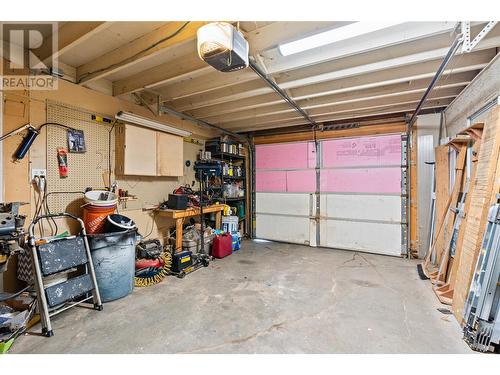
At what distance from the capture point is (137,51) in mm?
2244

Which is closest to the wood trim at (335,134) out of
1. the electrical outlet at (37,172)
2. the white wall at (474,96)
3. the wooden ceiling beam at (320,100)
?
the white wall at (474,96)

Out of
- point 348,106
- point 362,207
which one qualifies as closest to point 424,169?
point 362,207

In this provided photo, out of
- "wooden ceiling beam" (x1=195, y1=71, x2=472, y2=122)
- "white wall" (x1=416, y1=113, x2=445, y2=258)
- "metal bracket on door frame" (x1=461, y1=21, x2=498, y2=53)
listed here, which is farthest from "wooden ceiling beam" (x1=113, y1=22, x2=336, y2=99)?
"white wall" (x1=416, y1=113, x2=445, y2=258)

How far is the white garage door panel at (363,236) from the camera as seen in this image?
4312 millimetres

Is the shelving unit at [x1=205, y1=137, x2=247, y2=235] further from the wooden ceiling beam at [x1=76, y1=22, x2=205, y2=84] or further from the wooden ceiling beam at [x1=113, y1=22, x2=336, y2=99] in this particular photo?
the wooden ceiling beam at [x1=76, y1=22, x2=205, y2=84]

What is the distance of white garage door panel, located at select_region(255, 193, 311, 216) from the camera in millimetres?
5123

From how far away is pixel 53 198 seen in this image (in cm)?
263

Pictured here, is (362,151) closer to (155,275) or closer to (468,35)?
(468,35)

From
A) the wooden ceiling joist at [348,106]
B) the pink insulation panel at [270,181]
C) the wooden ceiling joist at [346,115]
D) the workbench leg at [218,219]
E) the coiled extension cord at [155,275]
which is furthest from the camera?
the pink insulation panel at [270,181]

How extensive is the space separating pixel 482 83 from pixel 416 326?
269 centimetres

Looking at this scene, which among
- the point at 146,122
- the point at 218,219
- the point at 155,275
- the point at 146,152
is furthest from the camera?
the point at 218,219

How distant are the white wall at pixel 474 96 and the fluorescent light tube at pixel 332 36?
1383 mm

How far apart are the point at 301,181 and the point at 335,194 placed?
2.54ft

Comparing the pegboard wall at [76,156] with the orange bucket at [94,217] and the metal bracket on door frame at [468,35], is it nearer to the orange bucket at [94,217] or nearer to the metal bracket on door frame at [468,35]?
the orange bucket at [94,217]
